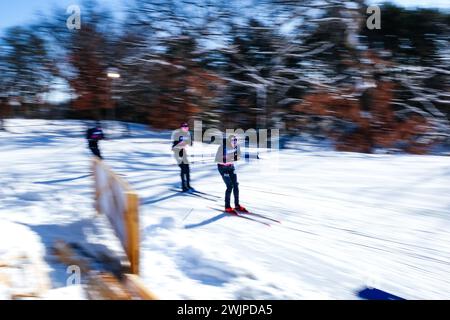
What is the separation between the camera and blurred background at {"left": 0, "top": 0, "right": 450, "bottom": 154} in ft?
62.7

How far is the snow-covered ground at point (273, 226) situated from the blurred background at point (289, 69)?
5209 mm

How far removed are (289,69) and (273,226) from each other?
14.4 meters

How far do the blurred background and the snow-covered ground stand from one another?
5.21 metres

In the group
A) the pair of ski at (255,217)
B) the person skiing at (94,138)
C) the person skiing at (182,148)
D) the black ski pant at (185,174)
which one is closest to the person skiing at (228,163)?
the pair of ski at (255,217)

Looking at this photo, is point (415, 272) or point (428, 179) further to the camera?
point (428, 179)

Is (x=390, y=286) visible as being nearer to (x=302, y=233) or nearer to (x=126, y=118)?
(x=302, y=233)

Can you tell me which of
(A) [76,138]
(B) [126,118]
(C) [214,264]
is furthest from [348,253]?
(B) [126,118]

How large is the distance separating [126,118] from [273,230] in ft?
81.6

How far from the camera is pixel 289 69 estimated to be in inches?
810

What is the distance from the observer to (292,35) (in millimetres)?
20766

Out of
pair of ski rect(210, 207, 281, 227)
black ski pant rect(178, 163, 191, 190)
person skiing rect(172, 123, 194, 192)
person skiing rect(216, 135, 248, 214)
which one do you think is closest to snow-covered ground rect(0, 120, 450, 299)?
pair of ski rect(210, 207, 281, 227)

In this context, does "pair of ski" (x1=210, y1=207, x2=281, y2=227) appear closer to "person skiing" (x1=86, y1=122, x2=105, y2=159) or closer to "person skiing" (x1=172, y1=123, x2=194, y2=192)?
"person skiing" (x1=172, y1=123, x2=194, y2=192)

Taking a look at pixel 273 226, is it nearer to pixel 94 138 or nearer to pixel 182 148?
pixel 182 148

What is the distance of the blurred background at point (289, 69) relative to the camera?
19109 millimetres
